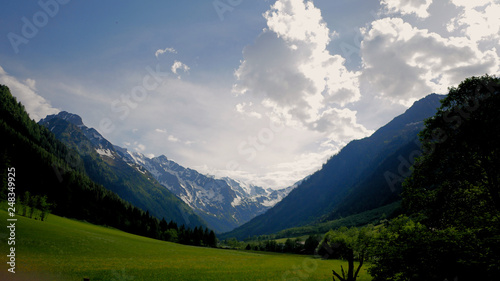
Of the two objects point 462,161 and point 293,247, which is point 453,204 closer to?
point 462,161

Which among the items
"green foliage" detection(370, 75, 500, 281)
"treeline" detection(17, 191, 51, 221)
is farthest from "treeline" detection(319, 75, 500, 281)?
"treeline" detection(17, 191, 51, 221)

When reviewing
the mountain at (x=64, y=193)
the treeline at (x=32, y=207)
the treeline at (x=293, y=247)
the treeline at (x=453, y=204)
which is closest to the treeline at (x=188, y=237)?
the mountain at (x=64, y=193)

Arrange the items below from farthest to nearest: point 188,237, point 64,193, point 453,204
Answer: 1. point 188,237
2. point 64,193
3. point 453,204

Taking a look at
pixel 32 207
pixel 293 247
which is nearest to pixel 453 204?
pixel 32 207

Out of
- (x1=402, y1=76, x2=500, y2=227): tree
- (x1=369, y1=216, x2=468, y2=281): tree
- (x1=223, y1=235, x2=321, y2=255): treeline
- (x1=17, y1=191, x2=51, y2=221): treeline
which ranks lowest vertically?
(x1=223, y1=235, x2=321, y2=255): treeline

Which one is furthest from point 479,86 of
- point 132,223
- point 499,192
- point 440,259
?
point 132,223

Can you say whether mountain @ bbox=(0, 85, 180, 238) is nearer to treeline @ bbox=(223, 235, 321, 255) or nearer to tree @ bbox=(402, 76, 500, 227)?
treeline @ bbox=(223, 235, 321, 255)

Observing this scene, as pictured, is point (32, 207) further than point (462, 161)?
Yes

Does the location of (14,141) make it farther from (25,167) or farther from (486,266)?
(486,266)

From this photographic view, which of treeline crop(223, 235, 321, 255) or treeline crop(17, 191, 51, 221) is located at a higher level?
treeline crop(17, 191, 51, 221)

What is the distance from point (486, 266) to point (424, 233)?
9.33 ft

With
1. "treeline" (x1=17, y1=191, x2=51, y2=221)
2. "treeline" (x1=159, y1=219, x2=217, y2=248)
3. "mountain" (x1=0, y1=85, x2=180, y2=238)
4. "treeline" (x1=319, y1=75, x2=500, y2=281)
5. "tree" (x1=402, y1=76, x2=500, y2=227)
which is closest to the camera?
"treeline" (x1=319, y1=75, x2=500, y2=281)

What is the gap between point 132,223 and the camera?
144m

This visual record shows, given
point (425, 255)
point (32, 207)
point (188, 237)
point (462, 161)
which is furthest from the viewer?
point (188, 237)
